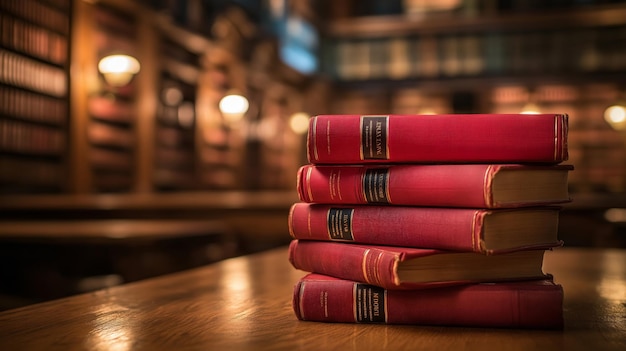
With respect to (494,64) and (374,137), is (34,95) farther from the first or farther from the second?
(494,64)

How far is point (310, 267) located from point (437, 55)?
37.6 ft

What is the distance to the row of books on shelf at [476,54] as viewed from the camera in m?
11.4

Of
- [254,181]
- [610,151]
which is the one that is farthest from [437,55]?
[254,181]

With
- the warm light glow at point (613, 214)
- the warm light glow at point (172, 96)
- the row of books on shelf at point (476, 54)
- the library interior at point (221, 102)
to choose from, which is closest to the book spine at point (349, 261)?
the library interior at point (221, 102)

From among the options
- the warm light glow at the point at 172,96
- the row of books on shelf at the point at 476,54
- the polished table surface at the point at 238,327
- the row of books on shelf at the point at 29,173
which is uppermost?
the row of books on shelf at the point at 476,54

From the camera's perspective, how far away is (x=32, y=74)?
582 cm

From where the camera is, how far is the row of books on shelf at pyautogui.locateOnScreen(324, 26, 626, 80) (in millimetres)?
11406

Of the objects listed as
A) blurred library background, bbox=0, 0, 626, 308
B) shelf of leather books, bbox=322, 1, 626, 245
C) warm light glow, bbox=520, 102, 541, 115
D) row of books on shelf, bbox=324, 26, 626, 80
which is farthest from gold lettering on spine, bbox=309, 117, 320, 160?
row of books on shelf, bbox=324, 26, 626, 80

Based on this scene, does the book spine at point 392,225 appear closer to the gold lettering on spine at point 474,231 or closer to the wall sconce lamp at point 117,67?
the gold lettering on spine at point 474,231

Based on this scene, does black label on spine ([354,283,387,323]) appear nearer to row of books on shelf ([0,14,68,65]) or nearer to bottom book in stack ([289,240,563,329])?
bottom book in stack ([289,240,563,329])

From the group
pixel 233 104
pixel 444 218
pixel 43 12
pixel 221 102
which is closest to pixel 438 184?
pixel 444 218

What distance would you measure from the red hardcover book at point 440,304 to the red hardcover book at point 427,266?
1cm

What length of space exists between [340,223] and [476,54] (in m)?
11.5

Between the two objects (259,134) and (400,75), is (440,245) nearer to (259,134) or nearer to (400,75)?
(259,134)
